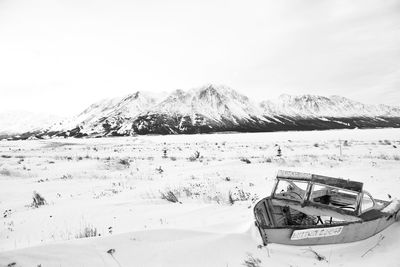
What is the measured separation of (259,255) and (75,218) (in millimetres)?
5055

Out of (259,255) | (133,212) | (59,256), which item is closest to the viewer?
(59,256)

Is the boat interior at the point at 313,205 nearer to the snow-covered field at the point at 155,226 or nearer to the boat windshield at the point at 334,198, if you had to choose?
the boat windshield at the point at 334,198

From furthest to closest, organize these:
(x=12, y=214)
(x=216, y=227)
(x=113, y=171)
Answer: (x=113, y=171), (x=12, y=214), (x=216, y=227)

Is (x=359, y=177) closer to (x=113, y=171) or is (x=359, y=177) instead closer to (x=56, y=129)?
(x=113, y=171)

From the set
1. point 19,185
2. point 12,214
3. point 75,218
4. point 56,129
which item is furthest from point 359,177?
point 56,129

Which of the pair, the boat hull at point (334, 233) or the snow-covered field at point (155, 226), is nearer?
the snow-covered field at point (155, 226)

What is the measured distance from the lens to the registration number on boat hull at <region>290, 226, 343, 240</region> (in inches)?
204

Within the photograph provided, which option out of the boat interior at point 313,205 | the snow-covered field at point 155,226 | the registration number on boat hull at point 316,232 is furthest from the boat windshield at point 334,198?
the registration number on boat hull at point 316,232

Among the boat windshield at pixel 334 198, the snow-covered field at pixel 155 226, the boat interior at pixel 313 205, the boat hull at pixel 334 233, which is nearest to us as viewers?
the snow-covered field at pixel 155 226

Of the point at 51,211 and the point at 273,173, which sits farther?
the point at 273,173

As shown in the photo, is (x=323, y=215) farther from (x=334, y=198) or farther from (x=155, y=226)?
(x=155, y=226)

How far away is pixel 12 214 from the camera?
870cm

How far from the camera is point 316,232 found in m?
5.27

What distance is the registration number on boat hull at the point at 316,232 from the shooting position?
5.18 metres
